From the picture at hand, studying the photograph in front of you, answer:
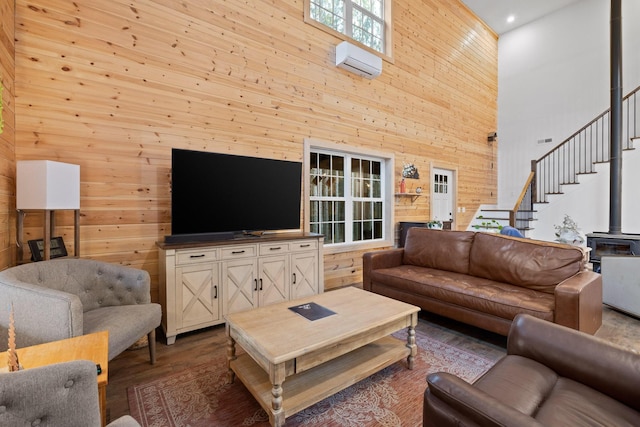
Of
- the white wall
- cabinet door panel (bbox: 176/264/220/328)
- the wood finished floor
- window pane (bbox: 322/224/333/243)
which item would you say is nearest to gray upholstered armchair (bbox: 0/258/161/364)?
the wood finished floor

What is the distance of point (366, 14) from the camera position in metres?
5.02

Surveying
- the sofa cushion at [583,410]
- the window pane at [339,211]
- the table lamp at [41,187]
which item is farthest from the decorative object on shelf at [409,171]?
the table lamp at [41,187]

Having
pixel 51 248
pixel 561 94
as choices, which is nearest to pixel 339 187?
pixel 51 248

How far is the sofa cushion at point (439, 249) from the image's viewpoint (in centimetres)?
340

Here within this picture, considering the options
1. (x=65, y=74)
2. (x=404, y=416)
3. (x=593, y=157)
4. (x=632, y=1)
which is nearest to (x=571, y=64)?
(x=632, y=1)

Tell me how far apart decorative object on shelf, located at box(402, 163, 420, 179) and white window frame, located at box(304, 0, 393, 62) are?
1896 mm

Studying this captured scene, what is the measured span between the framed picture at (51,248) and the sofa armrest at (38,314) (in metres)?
0.66

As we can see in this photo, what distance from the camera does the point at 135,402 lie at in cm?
188

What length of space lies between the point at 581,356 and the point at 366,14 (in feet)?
17.9

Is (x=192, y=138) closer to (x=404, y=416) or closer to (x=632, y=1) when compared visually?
(x=404, y=416)

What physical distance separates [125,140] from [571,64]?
936cm

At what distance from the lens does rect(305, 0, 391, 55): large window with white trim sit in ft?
14.6

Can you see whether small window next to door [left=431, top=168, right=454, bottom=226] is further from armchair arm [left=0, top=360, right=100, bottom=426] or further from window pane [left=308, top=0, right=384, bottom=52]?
armchair arm [left=0, top=360, right=100, bottom=426]

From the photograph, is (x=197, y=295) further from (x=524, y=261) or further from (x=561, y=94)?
(x=561, y=94)
